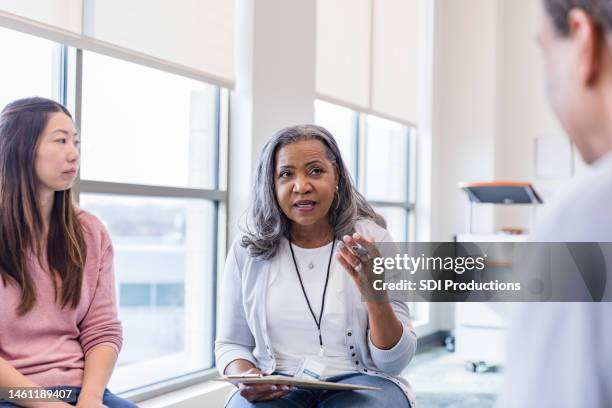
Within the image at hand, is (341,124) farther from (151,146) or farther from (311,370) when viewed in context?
(311,370)

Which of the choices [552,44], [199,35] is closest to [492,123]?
[199,35]

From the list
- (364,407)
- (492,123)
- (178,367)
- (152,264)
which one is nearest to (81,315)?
(364,407)

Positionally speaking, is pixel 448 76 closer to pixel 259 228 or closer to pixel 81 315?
pixel 259 228

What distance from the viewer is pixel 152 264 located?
499 inches

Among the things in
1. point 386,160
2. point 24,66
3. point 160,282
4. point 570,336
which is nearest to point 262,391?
point 570,336

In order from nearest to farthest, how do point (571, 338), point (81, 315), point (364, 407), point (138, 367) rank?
point (571, 338), point (364, 407), point (81, 315), point (138, 367)

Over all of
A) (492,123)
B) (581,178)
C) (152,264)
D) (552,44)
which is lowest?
(152,264)

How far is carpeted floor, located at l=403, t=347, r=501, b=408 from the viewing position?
3676mm

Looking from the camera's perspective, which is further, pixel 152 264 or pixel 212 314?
pixel 152 264

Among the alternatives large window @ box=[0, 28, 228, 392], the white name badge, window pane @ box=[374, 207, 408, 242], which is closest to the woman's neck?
the white name badge

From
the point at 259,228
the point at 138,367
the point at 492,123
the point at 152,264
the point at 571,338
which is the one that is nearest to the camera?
the point at 571,338

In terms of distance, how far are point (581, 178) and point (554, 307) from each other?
103 millimetres

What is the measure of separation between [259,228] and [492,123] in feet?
13.4

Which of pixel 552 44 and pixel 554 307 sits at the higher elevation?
pixel 552 44
